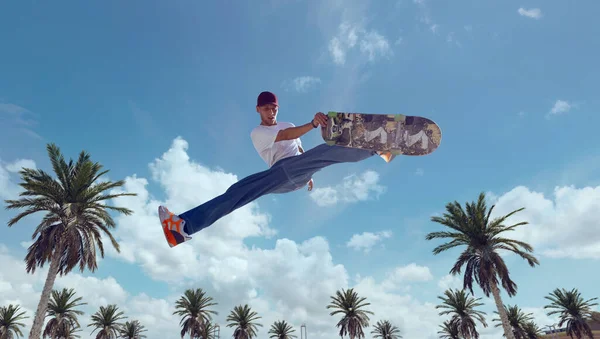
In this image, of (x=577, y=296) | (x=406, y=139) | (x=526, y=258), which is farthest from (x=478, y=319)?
(x=406, y=139)

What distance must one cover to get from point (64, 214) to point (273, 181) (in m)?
18.6

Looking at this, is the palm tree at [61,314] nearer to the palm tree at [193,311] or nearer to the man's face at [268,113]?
the palm tree at [193,311]

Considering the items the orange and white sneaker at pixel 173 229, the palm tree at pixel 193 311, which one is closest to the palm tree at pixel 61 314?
the palm tree at pixel 193 311

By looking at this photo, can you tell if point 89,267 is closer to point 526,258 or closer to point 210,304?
point 526,258

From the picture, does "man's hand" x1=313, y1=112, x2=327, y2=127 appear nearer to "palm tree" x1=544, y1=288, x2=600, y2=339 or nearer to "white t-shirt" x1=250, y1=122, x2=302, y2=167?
"white t-shirt" x1=250, y1=122, x2=302, y2=167

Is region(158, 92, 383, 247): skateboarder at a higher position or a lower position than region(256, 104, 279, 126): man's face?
lower

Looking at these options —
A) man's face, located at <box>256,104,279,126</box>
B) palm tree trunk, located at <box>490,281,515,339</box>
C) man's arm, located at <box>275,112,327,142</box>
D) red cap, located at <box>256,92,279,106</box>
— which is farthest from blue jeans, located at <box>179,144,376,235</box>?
palm tree trunk, located at <box>490,281,515,339</box>

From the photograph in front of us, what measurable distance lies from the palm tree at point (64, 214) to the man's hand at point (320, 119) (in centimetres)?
1870

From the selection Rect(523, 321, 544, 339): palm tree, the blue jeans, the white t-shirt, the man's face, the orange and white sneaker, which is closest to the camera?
the blue jeans

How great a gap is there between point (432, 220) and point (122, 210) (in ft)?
63.2

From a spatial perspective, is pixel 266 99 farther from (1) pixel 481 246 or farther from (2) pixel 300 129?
(1) pixel 481 246

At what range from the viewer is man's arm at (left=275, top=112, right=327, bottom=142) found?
173 inches

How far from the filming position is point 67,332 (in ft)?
125

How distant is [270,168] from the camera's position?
16.0 ft
